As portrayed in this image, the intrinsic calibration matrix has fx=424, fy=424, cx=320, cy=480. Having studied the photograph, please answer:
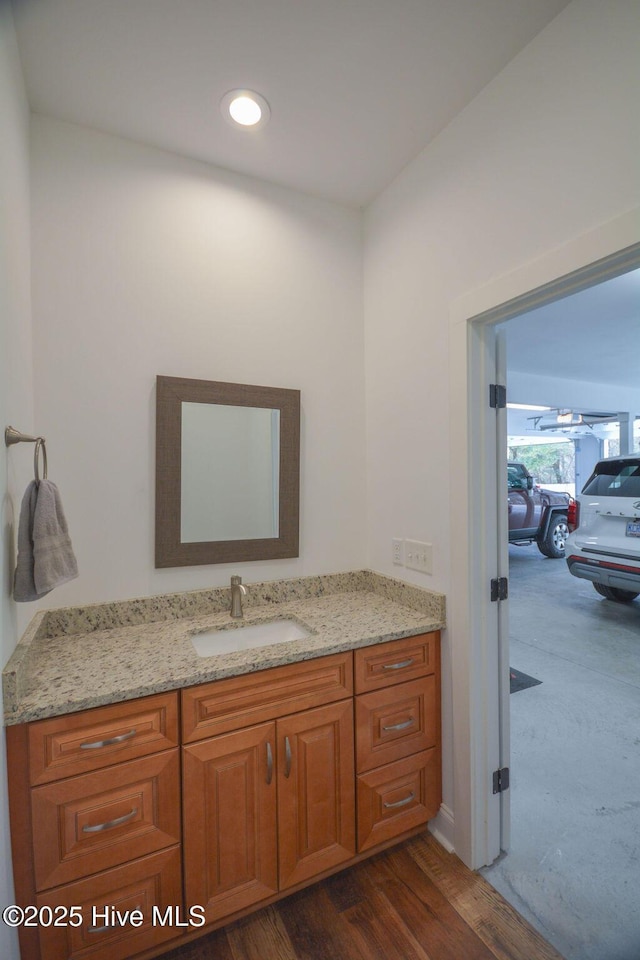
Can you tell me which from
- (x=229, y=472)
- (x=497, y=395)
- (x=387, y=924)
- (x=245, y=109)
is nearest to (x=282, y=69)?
(x=245, y=109)

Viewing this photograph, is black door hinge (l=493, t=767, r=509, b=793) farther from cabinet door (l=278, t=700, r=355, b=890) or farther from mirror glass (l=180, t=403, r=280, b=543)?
mirror glass (l=180, t=403, r=280, b=543)

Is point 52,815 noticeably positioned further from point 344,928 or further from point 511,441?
point 511,441

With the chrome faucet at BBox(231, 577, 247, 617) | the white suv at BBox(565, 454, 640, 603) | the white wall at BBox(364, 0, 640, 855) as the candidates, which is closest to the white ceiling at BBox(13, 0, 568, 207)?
the white wall at BBox(364, 0, 640, 855)

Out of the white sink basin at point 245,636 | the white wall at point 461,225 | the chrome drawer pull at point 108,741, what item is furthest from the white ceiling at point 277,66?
the chrome drawer pull at point 108,741

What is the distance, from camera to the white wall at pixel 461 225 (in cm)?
114

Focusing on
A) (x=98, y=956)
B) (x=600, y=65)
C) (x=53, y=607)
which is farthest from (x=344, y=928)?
(x=600, y=65)

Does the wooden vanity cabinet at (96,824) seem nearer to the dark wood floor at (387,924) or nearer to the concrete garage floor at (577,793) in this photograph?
the dark wood floor at (387,924)

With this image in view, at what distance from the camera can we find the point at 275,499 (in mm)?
1981

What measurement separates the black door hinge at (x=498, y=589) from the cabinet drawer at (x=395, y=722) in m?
0.42

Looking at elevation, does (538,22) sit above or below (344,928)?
above

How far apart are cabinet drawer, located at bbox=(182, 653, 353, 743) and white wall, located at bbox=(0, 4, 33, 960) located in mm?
477

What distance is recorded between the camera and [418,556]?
1836 mm

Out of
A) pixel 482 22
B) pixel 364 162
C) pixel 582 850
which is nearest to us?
pixel 482 22

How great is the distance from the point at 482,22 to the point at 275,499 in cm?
176
